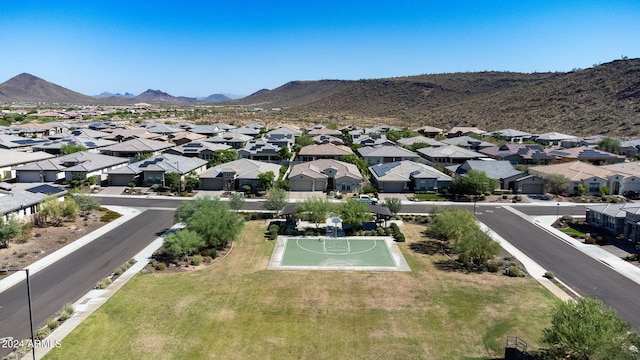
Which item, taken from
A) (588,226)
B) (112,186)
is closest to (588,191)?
(588,226)

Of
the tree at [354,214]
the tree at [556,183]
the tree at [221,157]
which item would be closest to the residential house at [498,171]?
the tree at [556,183]

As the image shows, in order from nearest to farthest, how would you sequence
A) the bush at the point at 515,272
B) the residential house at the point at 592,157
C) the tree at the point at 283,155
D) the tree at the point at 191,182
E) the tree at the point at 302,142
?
the bush at the point at 515,272 < the tree at the point at 191,182 < the residential house at the point at 592,157 < the tree at the point at 283,155 < the tree at the point at 302,142

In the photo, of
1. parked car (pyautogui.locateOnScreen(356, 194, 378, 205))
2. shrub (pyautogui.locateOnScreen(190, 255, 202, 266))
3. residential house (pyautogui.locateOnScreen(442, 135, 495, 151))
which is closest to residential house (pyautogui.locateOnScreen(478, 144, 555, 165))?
residential house (pyautogui.locateOnScreen(442, 135, 495, 151))

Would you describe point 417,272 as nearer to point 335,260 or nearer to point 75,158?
point 335,260

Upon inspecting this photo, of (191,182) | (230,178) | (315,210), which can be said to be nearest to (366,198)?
(315,210)

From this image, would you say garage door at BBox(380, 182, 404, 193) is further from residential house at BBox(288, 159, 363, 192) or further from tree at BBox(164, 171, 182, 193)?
tree at BBox(164, 171, 182, 193)

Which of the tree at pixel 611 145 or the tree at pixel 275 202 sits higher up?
the tree at pixel 611 145

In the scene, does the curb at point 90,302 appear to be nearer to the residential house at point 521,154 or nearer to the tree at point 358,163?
the tree at point 358,163
